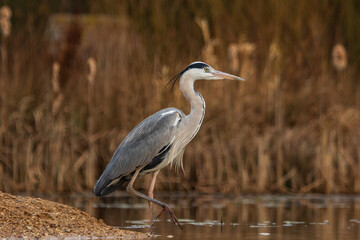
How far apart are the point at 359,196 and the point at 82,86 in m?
4.31

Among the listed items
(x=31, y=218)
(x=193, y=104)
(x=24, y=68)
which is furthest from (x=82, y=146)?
(x=31, y=218)

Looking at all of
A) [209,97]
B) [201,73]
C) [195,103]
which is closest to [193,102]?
[195,103]

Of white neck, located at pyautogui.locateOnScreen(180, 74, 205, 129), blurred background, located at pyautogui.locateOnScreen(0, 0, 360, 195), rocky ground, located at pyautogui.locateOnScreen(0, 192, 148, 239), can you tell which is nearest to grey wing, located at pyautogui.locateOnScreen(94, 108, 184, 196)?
white neck, located at pyautogui.locateOnScreen(180, 74, 205, 129)

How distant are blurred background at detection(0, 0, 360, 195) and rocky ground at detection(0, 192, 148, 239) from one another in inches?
143

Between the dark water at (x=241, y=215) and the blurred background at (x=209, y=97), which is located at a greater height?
the blurred background at (x=209, y=97)

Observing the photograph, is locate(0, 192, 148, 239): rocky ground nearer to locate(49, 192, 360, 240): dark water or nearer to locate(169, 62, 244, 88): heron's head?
locate(49, 192, 360, 240): dark water

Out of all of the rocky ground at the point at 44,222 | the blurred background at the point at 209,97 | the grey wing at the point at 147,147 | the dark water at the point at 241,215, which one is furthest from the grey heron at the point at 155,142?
the blurred background at the point at 209,97

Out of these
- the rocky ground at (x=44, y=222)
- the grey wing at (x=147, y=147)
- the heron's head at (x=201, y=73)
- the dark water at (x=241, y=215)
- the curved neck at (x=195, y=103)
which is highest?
the heron's head at (x=201, y=73)

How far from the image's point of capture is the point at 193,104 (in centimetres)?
859

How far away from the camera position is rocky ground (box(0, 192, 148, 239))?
6.61m

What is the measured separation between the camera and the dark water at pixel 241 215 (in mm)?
7179

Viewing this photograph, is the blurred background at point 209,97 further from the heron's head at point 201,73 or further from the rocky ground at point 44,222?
the rocky ground at point 44,222

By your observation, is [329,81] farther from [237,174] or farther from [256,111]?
[237,174]

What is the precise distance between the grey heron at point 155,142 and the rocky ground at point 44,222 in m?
1.06
